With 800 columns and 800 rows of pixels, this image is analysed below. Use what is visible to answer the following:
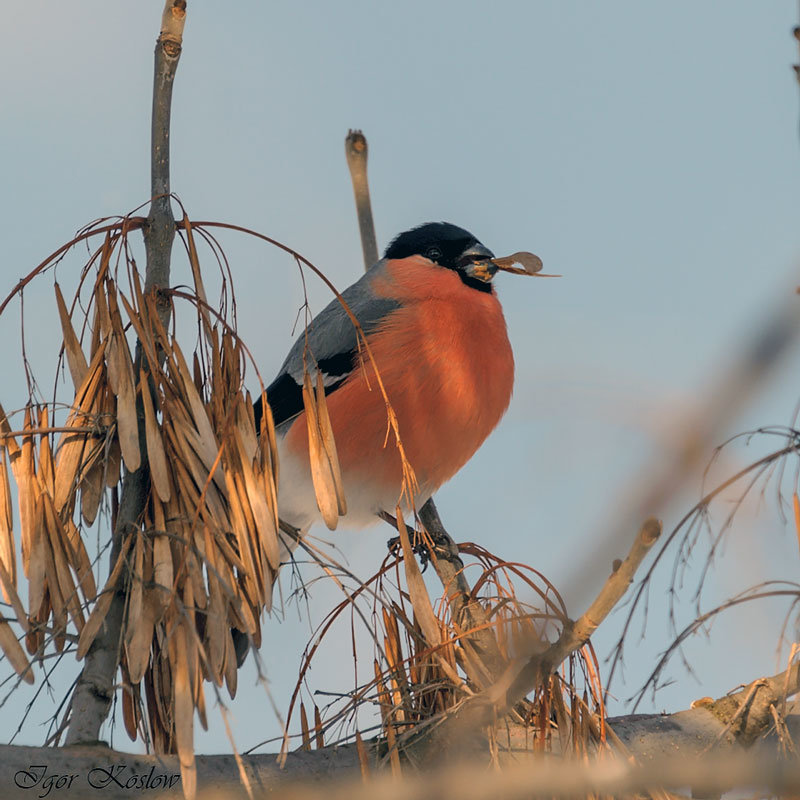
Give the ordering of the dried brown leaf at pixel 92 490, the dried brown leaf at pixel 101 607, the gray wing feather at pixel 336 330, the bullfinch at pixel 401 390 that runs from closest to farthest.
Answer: the dried brown leaf at pixel 101 607, the dried brown leaf at pixel 92 490, the bullfinch at pixel 401 390, the gray wing feather at pixel 336 330

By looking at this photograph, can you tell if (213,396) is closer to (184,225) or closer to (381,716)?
(184,225)

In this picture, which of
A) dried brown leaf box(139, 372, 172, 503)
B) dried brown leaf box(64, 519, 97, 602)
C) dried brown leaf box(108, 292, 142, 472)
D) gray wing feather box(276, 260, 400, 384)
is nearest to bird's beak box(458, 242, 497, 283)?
gray wing feather box(276, 260, 400, 384)

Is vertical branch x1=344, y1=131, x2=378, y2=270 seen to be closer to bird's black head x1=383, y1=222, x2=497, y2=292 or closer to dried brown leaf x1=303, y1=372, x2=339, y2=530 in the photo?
bird's black head x1=383, y1=222, x2=497, y2=292

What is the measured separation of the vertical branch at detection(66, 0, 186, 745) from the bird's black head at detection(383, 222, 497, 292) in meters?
1.80

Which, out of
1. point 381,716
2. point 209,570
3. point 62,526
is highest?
point 62,526

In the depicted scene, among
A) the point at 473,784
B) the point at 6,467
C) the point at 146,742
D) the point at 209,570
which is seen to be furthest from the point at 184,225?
the point at 473,784

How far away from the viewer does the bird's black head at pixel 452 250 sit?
402cm

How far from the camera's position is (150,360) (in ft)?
6.84

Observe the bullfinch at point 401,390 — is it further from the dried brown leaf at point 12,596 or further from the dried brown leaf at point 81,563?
the dried brown leaf at point 12,596

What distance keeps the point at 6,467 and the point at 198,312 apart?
1.62 ft

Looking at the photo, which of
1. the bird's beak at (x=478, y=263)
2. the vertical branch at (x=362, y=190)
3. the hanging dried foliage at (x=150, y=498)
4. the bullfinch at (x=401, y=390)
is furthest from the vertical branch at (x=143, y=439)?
the bird's beak at (x=478, y=263)

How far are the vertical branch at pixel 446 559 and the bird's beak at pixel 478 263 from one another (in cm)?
40

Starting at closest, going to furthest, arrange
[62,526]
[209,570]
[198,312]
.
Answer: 1. [209,570]
2. [62,526]
3. [198,312]

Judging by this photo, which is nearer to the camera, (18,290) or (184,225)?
(18,290)
